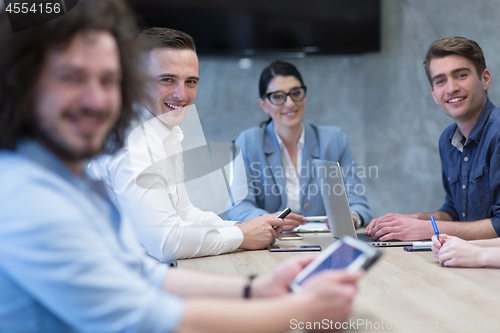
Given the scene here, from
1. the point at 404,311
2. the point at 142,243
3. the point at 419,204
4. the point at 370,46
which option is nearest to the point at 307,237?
the point at 142,243

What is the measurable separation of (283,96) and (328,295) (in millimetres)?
2042

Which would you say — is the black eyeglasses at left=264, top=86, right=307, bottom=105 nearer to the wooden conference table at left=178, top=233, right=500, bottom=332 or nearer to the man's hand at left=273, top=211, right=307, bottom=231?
the man's hand at left=273, top=211, right=307, bottom=231

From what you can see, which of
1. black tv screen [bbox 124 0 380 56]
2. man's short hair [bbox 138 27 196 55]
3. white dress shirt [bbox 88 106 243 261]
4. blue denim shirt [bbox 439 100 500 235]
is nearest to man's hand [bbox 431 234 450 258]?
blue denim shirt [bbox 439 100 500 235]

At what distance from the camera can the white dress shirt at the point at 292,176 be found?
247cm

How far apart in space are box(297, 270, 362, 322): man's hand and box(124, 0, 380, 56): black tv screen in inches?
118

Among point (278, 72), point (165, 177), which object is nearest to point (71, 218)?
point (165, 177)

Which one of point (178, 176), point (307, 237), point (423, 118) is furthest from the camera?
point (423, 118)

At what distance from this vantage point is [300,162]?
254cm

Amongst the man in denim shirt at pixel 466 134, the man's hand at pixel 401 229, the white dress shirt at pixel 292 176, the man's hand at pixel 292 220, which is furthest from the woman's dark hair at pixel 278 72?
the man's hand at pixel 401 229

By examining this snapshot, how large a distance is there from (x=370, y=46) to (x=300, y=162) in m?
1.60

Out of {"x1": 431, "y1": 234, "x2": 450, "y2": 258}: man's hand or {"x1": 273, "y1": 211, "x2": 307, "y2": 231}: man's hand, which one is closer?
{"x1": 431, "y1": 234, "x2": 450, "y2": 258}: man's hand

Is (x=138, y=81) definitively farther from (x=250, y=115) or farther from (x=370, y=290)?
(x=250, y=115)

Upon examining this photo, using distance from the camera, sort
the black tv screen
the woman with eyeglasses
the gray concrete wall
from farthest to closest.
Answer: the black tv screen, the gray concrete wall, the woman with eyeglasses

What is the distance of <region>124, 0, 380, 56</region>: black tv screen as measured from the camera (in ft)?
11.1
